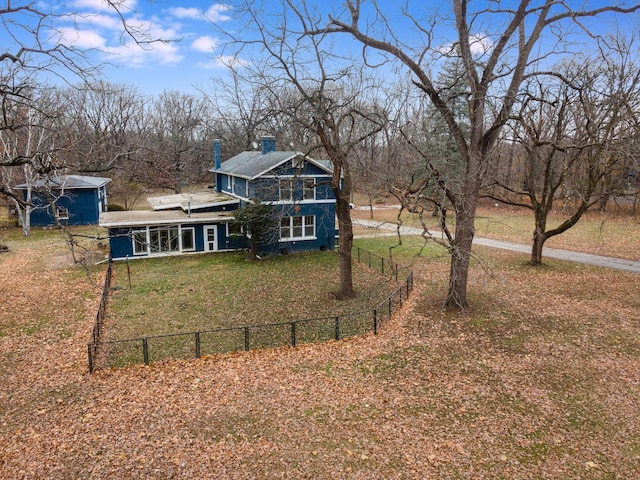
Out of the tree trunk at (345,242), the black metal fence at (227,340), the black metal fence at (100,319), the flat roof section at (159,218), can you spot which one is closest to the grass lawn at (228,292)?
the black metal fence at (100,319)

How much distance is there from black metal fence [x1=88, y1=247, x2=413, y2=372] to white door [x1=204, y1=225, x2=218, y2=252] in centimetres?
1040

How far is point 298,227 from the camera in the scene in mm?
25047

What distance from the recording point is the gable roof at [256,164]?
76.2 ft

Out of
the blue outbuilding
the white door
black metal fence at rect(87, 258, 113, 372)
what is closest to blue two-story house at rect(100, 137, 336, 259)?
the white door

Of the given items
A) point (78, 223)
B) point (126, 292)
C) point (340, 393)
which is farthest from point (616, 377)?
point (78, 223)

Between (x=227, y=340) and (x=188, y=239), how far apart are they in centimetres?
1308

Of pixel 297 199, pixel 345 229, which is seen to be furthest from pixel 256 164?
pixel 345 229

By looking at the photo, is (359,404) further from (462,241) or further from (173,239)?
(173,239)

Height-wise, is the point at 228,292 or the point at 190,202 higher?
the point at 190,202

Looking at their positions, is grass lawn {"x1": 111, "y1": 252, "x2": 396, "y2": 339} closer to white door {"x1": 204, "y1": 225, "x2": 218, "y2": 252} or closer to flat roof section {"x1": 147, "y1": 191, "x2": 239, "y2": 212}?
white door {"x1": 204, "y1": 225, "x2": 218, "y2": 252}

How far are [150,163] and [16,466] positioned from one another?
230 inches

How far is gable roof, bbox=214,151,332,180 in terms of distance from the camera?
23.2 meters

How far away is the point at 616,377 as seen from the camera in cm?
989

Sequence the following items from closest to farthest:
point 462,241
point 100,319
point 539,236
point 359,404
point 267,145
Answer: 1. point 359,404
2. point 462,241
3. point 100,319
4. point 539,236
5. point 267,145
